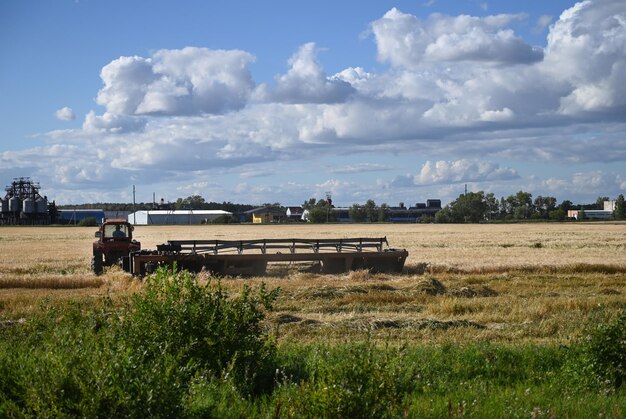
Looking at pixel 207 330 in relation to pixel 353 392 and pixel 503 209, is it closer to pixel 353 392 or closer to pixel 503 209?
pixel 353 392

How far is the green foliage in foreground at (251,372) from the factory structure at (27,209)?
118 metres

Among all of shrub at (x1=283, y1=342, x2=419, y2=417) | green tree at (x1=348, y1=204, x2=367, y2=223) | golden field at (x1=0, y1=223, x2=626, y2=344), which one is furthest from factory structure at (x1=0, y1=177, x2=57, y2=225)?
shrub at (x1=283, y1=342, x2=419, y2=417)

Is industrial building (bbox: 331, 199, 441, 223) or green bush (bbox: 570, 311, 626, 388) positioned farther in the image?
industrial building (bbox: 331, 199, 441, 223)

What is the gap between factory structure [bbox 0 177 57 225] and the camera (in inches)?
4855

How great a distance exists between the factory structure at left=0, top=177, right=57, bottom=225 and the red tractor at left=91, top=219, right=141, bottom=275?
99.3 meters

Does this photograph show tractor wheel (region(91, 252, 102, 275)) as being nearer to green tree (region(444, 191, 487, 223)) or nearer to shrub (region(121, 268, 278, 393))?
shrub (region(121, 268, 278, 393))

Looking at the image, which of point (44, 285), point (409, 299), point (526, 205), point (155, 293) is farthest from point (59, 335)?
point (526, 205)

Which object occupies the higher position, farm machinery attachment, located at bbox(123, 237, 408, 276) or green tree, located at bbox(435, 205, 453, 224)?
green tree, located at bbox(435, 205, 453, 224)

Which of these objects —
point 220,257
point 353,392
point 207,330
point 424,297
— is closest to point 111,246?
point 220,257

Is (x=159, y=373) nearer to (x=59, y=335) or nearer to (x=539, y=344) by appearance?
(x=59, y=335)

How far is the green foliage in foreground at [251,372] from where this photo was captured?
269 inches

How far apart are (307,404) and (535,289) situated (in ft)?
53.2

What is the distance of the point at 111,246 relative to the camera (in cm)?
2934

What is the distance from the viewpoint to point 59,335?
847cm
